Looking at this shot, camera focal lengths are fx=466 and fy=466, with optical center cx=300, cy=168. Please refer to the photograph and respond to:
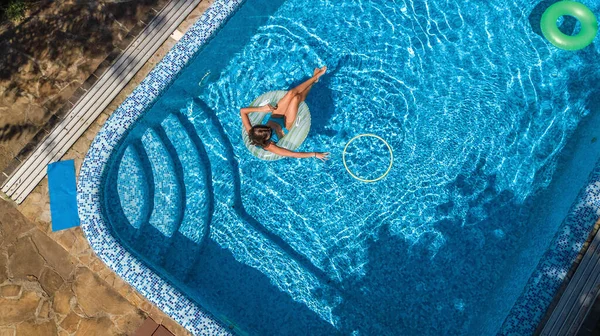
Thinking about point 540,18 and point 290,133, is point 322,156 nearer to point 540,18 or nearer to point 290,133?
point 290,133

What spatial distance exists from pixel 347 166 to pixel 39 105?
3.86 metres

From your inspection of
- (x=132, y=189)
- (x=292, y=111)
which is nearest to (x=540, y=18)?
(x=292, y=111)

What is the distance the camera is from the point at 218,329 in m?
4.94

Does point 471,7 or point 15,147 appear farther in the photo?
Result: point 471,7

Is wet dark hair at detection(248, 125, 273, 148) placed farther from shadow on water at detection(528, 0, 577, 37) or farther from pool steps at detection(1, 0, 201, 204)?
shadow on water at detection(528, 0, 577, 37)

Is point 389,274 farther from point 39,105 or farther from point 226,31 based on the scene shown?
point 39,105

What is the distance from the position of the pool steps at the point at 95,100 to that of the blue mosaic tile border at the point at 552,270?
195 inches

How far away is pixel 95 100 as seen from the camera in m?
5.57

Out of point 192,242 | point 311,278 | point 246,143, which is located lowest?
Answer: point 192,242

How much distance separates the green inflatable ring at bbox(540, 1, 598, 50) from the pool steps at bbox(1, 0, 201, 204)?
437 centimetres

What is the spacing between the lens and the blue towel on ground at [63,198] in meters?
5.39

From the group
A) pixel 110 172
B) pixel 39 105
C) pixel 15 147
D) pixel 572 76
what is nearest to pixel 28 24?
pixel 39 105

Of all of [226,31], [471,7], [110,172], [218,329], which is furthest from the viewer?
[471,7]

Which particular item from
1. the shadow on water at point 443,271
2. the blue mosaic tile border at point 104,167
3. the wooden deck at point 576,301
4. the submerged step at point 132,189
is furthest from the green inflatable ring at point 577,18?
the submerged step at point 132,189
